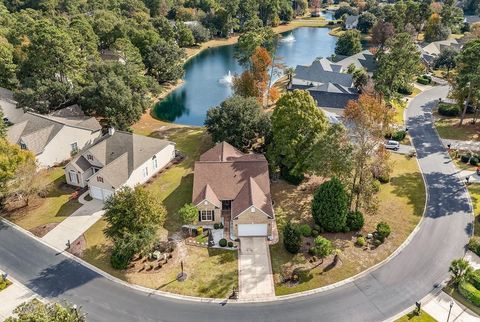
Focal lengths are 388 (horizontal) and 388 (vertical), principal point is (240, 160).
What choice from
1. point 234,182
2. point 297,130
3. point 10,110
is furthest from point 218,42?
point 234,182

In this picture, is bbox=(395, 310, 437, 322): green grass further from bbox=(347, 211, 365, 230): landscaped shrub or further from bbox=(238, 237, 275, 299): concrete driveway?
bbox=(347, 211, 365, 230): landscaped shrub

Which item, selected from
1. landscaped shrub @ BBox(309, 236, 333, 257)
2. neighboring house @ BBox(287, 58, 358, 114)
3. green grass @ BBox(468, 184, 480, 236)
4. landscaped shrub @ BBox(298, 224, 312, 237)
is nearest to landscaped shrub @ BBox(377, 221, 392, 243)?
landscaped shrub @ BBox(309, 236, 333, 257)

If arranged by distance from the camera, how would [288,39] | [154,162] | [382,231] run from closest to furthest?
[382,231] → [154,162] → [288,39]

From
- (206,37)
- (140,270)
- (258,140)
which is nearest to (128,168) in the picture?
(140,270)

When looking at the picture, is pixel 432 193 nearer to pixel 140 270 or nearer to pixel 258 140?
pixel 258 140

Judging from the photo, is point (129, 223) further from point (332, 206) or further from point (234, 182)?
point (332, 206)
